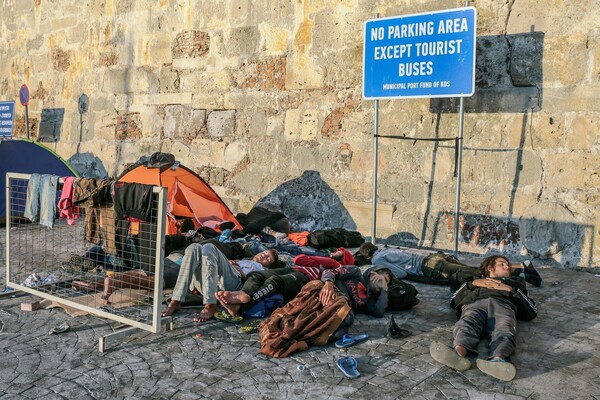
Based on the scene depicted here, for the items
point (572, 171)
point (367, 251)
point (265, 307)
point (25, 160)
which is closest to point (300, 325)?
point (265, 307)

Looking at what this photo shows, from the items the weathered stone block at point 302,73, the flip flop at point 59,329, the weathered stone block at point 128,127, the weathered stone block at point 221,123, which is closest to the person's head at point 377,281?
the flip flop at point 59,329

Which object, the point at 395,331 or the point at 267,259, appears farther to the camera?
the point at 267,259

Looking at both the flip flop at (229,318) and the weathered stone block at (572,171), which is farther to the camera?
the weathered stone block at (572,171)

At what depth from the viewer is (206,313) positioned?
5027 millimetres

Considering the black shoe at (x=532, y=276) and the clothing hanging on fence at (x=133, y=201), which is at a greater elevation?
the clothing hanging on fence at (x=133, y=201)

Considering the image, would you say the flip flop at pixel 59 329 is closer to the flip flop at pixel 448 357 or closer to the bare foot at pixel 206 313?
the bare foot at pixel 206 313

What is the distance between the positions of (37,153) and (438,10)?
622 cm

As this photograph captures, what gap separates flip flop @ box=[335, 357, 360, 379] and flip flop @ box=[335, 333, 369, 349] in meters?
0.30

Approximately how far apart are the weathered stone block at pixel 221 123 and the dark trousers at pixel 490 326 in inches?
230

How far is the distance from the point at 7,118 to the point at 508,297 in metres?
11.1

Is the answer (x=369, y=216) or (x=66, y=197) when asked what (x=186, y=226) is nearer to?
(x=369, y=216)

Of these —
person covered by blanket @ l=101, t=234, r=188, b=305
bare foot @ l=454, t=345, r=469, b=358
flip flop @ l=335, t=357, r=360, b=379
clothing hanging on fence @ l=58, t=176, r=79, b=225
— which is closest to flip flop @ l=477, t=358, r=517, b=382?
bare foot @ l=454, t=345, r=469, b=358

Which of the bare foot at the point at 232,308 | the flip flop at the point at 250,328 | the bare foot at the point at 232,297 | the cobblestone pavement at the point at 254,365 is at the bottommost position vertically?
the cobblestone pavement at the point at 254,365

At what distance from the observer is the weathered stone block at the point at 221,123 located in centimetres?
988
